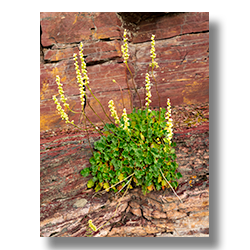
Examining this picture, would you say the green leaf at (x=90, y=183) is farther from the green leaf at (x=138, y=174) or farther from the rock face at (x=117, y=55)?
the rock face at (x=117, y=55)

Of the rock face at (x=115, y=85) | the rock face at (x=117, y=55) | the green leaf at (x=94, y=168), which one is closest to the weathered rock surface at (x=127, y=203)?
the rock face at (x=115, y=85)

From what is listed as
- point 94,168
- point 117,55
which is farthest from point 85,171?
point 117,55

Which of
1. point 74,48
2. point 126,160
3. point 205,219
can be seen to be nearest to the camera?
point 205,219

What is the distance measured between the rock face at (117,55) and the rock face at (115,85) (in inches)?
0.9

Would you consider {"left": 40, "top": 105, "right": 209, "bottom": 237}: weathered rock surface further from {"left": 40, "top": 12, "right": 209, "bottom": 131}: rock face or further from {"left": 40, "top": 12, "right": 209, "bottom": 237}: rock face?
{"left": 40, "top": 12, "right": 209, "bottom": 131}: rock face

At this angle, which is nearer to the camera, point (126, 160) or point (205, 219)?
point (205, 219)

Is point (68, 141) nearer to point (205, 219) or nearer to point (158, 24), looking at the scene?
point (205, 219)

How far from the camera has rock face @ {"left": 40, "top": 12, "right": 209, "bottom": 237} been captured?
3164 millimetres

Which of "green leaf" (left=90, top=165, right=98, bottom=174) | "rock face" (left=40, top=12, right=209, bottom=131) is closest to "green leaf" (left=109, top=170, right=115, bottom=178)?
"green leaf" (left=90, top=165, right=98, bottom=174)

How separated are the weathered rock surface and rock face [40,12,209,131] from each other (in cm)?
140

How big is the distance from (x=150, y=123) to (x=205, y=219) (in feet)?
5.75

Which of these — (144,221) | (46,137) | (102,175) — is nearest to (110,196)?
(102,175)

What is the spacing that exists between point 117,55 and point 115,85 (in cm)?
78

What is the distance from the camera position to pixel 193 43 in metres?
4.56
